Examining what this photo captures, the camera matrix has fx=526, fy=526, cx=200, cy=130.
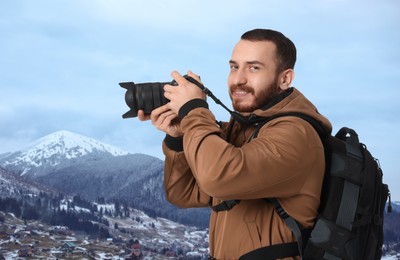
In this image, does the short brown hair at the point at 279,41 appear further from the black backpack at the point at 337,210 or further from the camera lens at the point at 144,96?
the camera lens at the point at 144,96

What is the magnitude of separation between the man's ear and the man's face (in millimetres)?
43

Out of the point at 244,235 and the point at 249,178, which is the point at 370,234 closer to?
the point at 244,235

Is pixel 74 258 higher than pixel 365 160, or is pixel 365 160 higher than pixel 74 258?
pixel 365 160

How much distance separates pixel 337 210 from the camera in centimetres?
332

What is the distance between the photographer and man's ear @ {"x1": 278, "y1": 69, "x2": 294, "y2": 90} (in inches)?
140

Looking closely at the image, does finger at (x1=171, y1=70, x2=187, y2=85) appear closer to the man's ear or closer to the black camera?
the black camera

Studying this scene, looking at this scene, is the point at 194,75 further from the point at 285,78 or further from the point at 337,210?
the point at 337,210

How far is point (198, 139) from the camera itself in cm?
297

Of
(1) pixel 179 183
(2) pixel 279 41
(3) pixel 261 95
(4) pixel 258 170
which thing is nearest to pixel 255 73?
(3) pixel 261 95

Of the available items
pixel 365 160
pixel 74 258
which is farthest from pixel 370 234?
pixel 74 258

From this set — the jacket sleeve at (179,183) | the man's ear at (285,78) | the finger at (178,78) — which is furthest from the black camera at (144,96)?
the man's ear at (285,78)

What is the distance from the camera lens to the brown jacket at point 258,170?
9.61 feet

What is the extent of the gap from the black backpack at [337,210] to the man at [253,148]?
57 millimetres

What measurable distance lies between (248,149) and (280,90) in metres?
0.76
